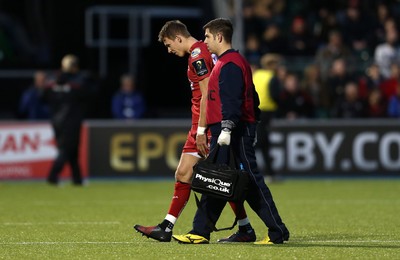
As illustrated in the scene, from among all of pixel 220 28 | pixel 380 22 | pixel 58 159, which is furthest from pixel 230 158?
pixel 380 22

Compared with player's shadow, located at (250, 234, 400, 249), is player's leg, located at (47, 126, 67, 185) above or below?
below

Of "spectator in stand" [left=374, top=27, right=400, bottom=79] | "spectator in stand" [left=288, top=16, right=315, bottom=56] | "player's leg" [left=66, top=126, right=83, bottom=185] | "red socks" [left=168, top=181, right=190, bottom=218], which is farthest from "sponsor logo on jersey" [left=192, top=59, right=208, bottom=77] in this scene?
"spectator in stand" [left=288, top=16, right=315, bottom=56]

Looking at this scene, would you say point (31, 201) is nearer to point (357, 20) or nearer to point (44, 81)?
point (44, 81)

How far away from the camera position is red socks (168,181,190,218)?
1144cm

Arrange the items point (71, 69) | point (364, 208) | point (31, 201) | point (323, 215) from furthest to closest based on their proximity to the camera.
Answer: point (71, 69)
point (31, 201)
point (364, 208)
point (323, 215)

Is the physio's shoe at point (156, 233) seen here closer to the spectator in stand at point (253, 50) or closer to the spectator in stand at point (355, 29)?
the spectator in stand at point (253, 50)

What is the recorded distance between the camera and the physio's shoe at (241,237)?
1153 centimetres

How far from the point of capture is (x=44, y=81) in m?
23.9

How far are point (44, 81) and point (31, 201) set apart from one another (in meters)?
6.58

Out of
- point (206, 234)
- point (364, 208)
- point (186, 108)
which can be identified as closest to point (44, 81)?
point (186, 108)

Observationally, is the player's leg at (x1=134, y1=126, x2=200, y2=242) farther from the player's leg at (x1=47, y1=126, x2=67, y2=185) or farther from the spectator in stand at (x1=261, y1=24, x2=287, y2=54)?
the spectator in stand at (x1=261, y1=24, x2=287, y2=54)

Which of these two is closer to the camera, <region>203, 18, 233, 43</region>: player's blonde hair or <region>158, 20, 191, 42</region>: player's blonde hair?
<region>203, 18, 233, 43</region>: player's blonde hair

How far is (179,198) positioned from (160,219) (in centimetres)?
296

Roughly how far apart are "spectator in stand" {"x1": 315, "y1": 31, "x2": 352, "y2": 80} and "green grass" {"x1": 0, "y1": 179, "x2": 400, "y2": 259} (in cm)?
349
